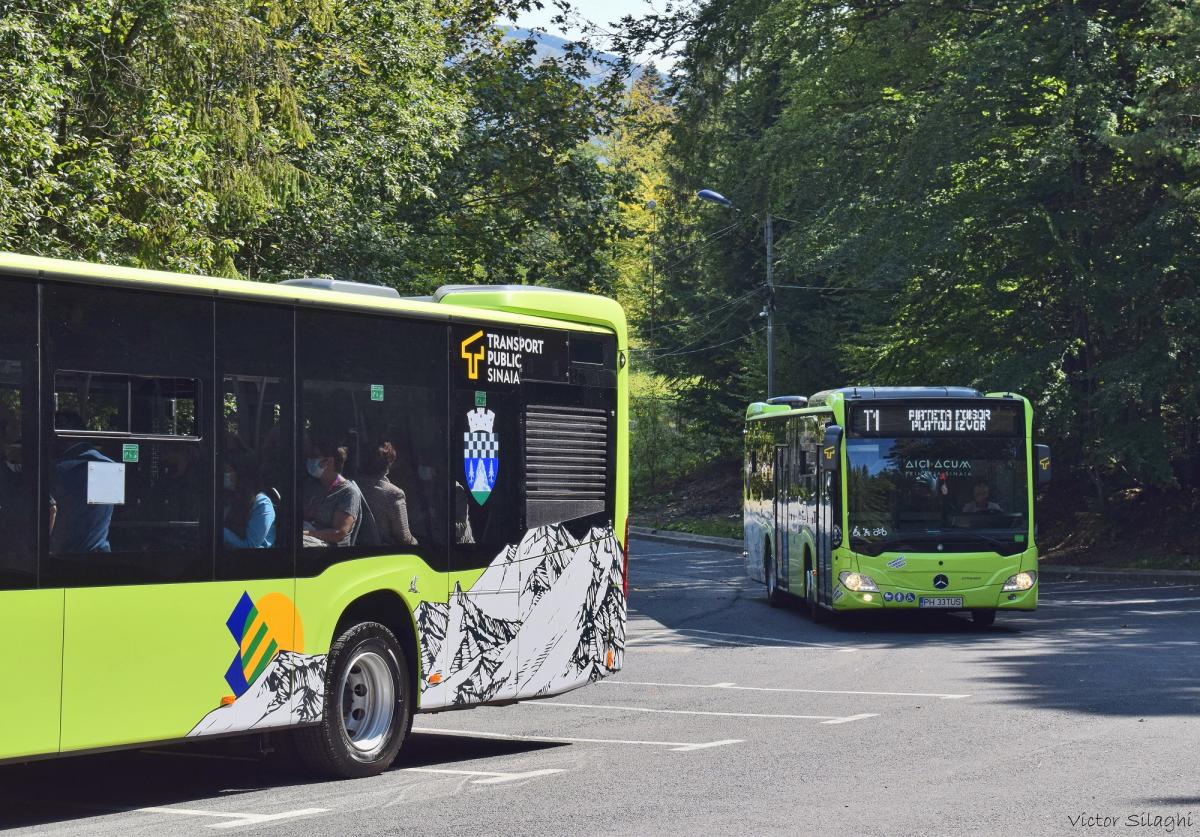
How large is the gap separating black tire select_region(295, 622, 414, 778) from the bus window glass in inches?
92.6

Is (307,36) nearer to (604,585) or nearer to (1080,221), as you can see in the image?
(604,585)

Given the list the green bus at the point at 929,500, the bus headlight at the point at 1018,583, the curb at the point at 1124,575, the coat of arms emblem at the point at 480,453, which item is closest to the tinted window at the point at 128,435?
the coat of arms emblem at the point at 480,453

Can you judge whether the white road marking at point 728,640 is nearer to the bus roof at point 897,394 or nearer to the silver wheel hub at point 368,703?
the bus roof at point 897,394

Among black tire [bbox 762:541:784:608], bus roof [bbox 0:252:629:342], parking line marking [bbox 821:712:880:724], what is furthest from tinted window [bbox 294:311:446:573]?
black tire [bbox 762:541:784:608]

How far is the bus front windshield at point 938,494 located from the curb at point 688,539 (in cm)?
2189

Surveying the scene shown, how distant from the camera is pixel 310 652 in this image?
33.2 feet

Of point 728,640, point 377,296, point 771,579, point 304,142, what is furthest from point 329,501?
point 771,579

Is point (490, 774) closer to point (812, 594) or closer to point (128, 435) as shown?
point (128, 435)

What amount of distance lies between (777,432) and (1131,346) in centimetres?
1053

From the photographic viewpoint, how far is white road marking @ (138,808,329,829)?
8812 mm

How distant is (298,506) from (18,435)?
6.47 ft

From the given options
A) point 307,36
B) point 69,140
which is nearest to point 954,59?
point 307,36

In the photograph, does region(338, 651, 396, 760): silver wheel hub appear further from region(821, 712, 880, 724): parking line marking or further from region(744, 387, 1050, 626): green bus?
region(744, 387, 1050, 626): green bus

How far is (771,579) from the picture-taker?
26.5 metres
